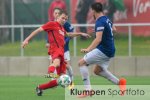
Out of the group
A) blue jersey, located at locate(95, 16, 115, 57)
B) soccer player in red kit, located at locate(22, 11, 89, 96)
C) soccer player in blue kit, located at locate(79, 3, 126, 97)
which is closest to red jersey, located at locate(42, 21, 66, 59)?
soccer player in red kit, located at locate(22, 11, 89, 96)

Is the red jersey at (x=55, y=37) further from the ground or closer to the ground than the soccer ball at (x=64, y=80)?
further from the ground

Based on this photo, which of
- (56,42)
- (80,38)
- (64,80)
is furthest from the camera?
(80,38)

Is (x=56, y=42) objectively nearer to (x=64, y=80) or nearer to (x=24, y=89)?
(x=64, y=80)

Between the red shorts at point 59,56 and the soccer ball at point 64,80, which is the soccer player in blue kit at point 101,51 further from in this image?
the red shorts at point 59,56

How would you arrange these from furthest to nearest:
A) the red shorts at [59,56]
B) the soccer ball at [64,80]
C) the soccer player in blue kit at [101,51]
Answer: the red shorts at [59,56] → the soccer player in blue kit at [101,51] → the soccer ball at [64,80]

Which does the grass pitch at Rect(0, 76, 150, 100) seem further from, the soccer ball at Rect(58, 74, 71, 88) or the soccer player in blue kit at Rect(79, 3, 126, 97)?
the soccer player in blue kit at Rect(79, 3, 126, 97)

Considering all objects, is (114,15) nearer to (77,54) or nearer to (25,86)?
(77,54)

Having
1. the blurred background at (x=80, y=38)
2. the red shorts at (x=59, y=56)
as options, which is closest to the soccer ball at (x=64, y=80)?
the red shorts at (x=59, y=56)

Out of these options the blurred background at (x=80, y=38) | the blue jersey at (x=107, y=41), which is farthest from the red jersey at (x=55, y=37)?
the blurred background at (x=80, y=38)

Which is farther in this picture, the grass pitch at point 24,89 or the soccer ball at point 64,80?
the grass pitch at point 24,89

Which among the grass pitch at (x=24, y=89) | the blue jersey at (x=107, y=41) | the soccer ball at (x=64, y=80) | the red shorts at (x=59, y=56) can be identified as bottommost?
the grass pitch at (x=24, y=89)

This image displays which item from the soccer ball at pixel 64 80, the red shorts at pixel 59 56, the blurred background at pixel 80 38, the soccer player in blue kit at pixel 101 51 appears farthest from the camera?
the blurred background at pixel 80 38

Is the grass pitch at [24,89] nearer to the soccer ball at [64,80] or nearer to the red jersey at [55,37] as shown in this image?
the soccer ball at [64,80]

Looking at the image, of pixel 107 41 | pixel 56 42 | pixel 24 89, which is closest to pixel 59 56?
pixel 56 42
